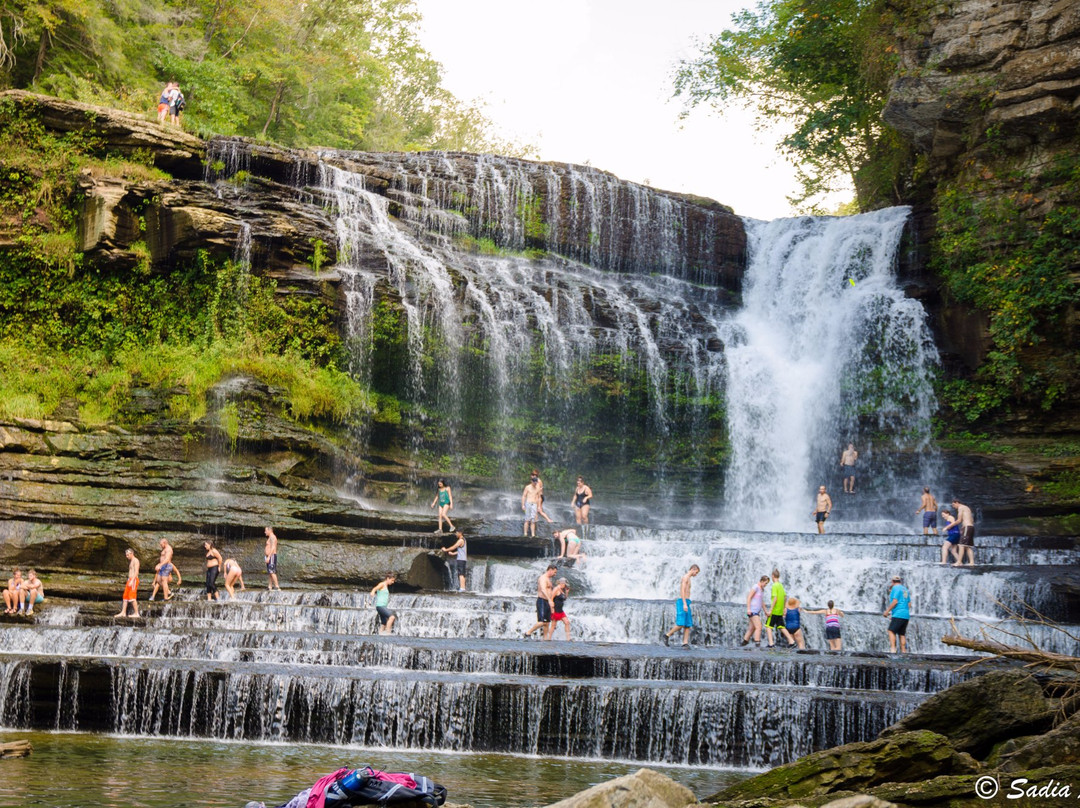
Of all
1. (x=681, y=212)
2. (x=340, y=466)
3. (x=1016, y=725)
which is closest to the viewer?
(x=1016, y=725)

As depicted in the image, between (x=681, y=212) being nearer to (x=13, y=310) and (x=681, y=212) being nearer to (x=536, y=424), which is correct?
(x=536, y=424)

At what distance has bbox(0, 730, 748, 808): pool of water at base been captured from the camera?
9.19 m

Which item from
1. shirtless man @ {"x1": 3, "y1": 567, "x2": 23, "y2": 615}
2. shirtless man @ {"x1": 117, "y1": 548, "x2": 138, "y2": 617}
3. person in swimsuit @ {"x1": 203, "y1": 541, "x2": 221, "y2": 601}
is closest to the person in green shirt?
person in swimsuit @ {"x1": 203, "y1": 541, "x2": 221, "y2": 601}

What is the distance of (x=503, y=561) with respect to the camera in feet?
70.8

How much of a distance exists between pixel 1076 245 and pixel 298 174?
68.5ft

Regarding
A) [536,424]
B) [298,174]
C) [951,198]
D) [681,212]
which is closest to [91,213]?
[298,174]

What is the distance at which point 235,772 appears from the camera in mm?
10594

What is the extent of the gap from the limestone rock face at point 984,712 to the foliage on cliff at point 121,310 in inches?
715

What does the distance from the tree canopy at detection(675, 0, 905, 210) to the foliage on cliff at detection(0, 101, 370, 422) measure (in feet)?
62.6

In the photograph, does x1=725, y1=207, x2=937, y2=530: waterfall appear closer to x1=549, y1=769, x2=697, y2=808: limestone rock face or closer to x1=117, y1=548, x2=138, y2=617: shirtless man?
x1=117, y1=548, x2=138, y2=617: shirtless man

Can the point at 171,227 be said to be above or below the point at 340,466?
above

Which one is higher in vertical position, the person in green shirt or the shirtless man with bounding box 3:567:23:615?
the person in green shirt

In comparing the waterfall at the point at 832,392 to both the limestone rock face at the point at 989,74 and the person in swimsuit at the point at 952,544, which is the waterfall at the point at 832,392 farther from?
the person in swimsuit at the point at 952,544

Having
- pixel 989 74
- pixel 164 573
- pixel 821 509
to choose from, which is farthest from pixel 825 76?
pixel 164 573
